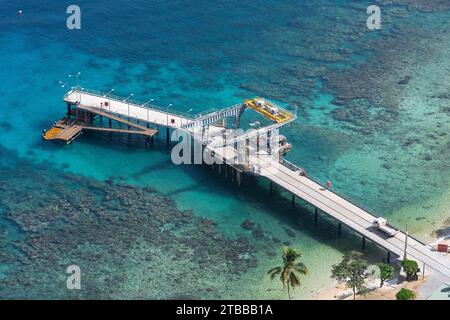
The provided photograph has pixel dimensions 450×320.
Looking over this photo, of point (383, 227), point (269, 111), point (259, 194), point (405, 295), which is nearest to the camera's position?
point (405, 295)

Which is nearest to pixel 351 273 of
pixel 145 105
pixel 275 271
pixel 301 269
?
pixel 301 269

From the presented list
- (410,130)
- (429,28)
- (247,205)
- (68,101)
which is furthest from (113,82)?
Result: (429,28)

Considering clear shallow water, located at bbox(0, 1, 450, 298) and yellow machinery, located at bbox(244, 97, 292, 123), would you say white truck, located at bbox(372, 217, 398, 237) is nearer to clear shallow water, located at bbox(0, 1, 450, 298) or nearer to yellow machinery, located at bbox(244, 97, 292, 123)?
clear shallow water, located at bbox(0, 1, 450, 298)

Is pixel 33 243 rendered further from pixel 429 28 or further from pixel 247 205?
pixel 429 28

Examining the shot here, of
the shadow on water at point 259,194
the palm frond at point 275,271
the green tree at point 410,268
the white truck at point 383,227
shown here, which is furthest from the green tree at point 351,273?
the shadow on water at point 259,194

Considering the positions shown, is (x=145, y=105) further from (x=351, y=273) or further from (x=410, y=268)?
(x=410, y=268)

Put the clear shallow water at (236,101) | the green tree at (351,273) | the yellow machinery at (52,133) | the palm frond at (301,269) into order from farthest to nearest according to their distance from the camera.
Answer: the yellow machinery at (52,133)
the clear shallow water at (236,101)
the green tree at (351,273)
the palm frond at (301,269)

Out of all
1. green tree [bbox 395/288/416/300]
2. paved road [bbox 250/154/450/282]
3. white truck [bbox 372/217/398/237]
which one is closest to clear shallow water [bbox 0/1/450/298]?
paved road [bbox 250/154/450/282]

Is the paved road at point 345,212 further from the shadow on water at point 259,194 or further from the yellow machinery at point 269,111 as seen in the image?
the yellow machinery at point 269,111
